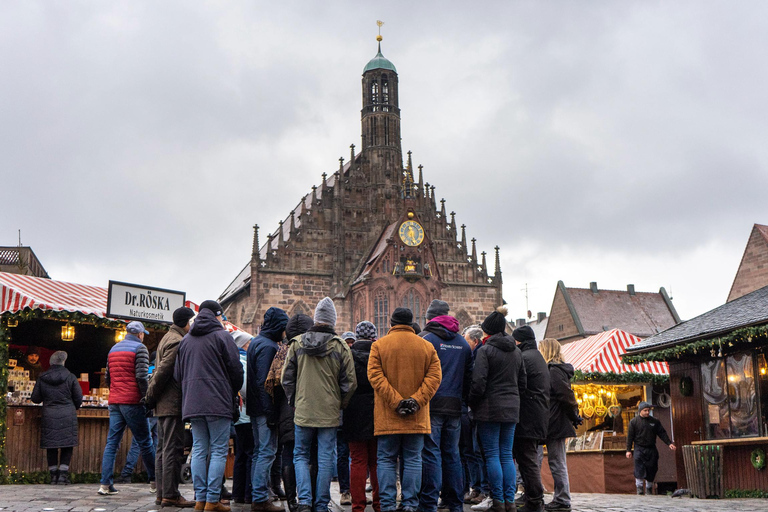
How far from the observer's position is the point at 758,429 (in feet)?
45.2

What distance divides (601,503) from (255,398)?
17.1 feet

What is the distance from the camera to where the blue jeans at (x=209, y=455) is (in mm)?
8141

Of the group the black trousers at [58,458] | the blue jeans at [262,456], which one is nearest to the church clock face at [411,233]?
the black trousers at [58,458]

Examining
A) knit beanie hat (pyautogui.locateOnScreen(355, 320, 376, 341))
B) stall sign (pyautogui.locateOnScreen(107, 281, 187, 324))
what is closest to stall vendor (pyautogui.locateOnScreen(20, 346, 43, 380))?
stall sign (pyautogui.locateOnScreen(107, 281, 187, 324))

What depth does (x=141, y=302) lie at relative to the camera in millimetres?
13672

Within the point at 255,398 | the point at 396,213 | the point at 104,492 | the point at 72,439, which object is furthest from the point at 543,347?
the point at 396,213

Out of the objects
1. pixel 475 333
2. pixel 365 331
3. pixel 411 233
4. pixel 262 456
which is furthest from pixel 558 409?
pixel 411 233

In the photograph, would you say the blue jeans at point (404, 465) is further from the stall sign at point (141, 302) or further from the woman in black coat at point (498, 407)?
the stall sign at point (141, 302)

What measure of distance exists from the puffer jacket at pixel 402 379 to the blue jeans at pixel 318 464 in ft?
1.65

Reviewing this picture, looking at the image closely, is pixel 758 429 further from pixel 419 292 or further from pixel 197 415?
pixel 419 292

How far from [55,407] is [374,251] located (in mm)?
36715

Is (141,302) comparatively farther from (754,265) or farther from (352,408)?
(754,265)

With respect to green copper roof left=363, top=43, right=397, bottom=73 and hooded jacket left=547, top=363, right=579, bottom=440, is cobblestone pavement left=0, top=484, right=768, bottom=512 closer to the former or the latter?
hooded jacket left=547, top=363, right=579, bottom=440

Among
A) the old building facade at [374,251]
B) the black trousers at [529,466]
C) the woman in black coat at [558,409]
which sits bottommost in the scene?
the black trousers at [529,466]
